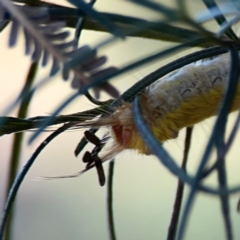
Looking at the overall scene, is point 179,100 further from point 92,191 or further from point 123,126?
point 92,191

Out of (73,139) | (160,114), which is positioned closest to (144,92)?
(160,114)

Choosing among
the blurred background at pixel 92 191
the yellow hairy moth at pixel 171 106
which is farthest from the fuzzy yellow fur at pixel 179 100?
the blurred background at pixel 92 191

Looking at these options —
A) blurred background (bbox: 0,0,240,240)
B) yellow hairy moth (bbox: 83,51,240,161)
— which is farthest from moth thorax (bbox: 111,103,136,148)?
blurred background (bbox: 0,0,240,240)

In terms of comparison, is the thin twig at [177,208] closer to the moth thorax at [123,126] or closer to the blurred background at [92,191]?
the moth thorax at [123,126]

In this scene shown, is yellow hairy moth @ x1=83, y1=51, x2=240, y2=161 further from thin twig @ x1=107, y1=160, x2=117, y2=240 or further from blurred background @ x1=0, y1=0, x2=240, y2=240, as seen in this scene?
blurred background @ x1=0, y1=0, x2=240, y2=240

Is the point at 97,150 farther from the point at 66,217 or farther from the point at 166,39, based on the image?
the point at 66,217

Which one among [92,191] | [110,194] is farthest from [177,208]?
[92,191]
